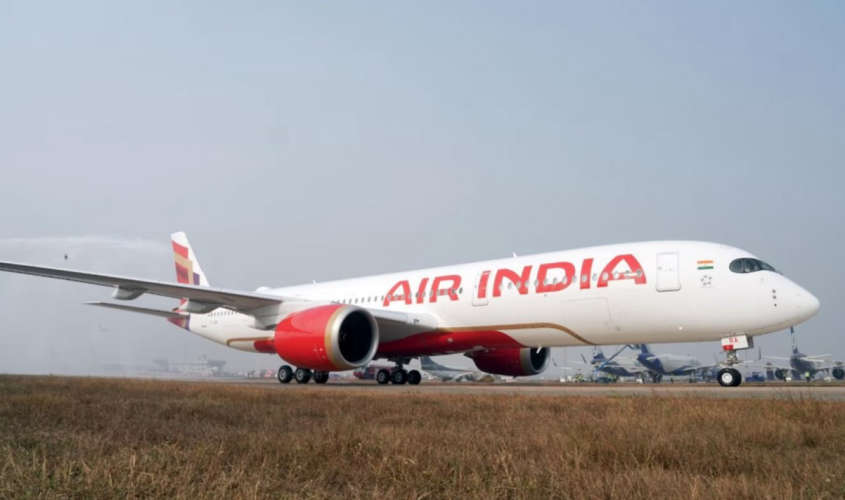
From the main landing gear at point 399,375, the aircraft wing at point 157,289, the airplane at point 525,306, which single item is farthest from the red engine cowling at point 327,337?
the main landing gear at point 399,375

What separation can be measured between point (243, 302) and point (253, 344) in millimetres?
4898

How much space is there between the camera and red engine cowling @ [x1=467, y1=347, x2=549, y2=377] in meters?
20.8

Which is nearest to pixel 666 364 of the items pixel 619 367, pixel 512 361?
pixel 619 367

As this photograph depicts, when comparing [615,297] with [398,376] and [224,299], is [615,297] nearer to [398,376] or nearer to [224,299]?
[398,376]

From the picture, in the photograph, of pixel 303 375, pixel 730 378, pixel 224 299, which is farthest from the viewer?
pixel 303 375

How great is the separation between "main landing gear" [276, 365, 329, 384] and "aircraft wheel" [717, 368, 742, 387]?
11444mm

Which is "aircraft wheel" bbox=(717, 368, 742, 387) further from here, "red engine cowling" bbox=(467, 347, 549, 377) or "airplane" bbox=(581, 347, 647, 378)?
"airplane" bbox=(581, 347, 647, 378)

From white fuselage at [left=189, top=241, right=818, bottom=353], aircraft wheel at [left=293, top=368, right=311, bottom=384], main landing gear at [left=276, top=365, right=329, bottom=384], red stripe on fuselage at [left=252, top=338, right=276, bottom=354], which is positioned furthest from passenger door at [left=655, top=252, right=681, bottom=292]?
red stripe on fuselage at [left=252, top=338, right=276, bottom=354]

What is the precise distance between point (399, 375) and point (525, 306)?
614 cm

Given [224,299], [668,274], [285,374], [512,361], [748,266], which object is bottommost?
[285,374]

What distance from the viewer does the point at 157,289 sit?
57.5 ft

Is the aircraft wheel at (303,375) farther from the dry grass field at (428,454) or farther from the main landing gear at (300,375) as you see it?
the dry grass field at (428,454)

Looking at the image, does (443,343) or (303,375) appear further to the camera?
(303,375)

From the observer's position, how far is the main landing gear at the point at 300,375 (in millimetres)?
20859
